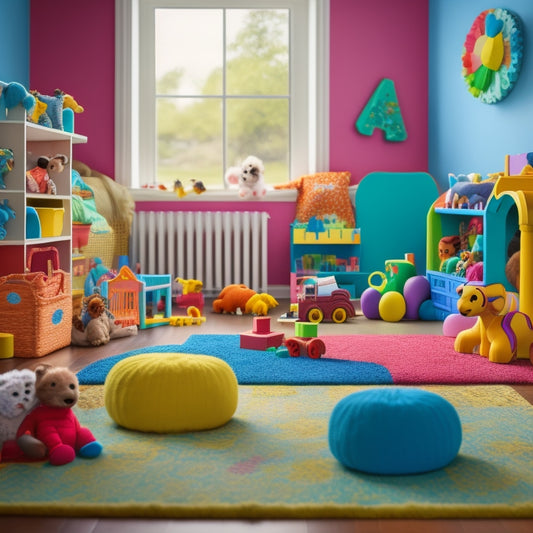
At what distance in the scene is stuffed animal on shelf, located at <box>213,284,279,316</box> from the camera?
4809 millimetres

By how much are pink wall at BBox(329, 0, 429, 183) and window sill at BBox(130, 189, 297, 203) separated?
0.41 metres

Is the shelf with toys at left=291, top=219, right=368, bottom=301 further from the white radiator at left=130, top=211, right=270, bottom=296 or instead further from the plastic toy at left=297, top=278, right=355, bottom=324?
the plastic toy at left=297, top=278, right=355, bottom=324

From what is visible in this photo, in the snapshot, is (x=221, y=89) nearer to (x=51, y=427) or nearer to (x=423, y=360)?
(x=423, y=360)

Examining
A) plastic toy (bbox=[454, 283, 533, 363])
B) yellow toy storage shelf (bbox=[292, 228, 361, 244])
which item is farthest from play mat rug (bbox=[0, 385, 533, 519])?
yellow toy storage shelf (bbox=[292, 228, 361, 244])

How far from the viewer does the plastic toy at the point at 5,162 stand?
339cm

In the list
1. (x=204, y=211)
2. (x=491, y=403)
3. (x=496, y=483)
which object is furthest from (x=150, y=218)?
(x=496, y=483)

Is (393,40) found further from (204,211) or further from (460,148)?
(204,211)

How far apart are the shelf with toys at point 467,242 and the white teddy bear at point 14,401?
7.35 feet

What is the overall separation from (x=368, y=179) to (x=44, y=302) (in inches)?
111

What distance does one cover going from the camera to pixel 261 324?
348 centimetres

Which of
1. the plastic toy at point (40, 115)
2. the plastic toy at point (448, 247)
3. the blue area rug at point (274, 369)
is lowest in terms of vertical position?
the blue area rug at point (274, 369)

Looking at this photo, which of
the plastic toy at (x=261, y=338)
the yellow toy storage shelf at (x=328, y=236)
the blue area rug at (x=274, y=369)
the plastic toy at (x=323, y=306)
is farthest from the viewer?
the yellow toy storage shelf at (x=328, y=236)

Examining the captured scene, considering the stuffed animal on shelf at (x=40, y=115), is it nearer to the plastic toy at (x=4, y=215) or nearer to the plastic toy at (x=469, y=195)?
the plastic toy at (x=4, y=215)

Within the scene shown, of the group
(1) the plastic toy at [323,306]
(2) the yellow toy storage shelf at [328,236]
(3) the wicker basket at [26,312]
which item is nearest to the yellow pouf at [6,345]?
(3) the wicker basket at [26,312]
